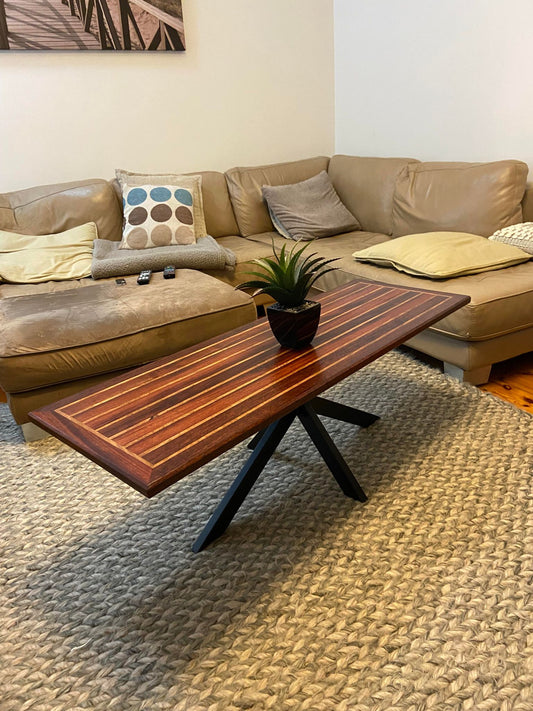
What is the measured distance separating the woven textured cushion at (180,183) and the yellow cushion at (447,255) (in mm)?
1183

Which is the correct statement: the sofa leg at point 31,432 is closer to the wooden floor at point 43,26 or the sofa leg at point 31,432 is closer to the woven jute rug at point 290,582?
the woven jute rug at point 290,582

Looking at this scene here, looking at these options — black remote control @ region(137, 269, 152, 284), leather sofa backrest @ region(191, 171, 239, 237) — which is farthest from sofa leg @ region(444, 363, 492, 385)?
leather sofa backrest @ region(191, 171, 239, 237)

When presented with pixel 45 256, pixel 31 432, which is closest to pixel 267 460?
pixel 31 432

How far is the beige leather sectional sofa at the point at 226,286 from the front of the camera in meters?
2.23

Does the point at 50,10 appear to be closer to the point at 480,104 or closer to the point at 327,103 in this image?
the point at 327,103

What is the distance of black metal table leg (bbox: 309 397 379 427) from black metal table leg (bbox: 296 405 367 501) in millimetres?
102

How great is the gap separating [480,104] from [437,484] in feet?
7.69

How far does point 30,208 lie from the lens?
3.15m

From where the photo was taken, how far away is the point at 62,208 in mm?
3207

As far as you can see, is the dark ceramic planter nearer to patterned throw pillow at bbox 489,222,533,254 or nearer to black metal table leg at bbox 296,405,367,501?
black metal table leg at bbox 296,405,367,501

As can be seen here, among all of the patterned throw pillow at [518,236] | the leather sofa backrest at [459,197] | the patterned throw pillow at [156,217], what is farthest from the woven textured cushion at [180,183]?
the patterned throw pillow at [518,236]

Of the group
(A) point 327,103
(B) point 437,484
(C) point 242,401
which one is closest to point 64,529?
(C) point 242,401

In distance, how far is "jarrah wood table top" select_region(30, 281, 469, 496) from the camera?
4.07ft

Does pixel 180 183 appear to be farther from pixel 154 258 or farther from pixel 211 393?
pixel 211 393
